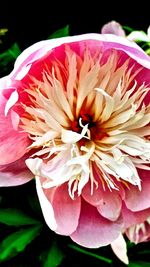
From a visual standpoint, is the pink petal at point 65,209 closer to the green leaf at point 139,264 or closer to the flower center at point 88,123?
the flower center at point 88,123

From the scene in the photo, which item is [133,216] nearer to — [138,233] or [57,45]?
[138,233]

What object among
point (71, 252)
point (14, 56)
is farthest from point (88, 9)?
point (71, 252)

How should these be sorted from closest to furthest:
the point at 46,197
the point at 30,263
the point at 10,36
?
the point at 46,197
the point at 30,263
the point at 10,36

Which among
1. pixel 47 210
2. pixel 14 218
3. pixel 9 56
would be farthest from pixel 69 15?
pixel 47 210

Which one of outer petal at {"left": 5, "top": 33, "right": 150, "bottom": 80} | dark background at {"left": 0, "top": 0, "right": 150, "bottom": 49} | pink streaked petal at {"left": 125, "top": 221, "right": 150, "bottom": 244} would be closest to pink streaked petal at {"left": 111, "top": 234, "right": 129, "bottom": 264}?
pink streaked petal at {"left": 125, "top": 221, "right": 150, "bottom": 244}

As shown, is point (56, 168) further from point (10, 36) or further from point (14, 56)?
point (10, 36)

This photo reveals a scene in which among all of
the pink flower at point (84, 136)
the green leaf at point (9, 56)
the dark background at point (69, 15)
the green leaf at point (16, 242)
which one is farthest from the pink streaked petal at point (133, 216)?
the dark background at point (69, 15)

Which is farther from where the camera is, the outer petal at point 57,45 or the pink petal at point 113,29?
the pink petal at point 113,29
